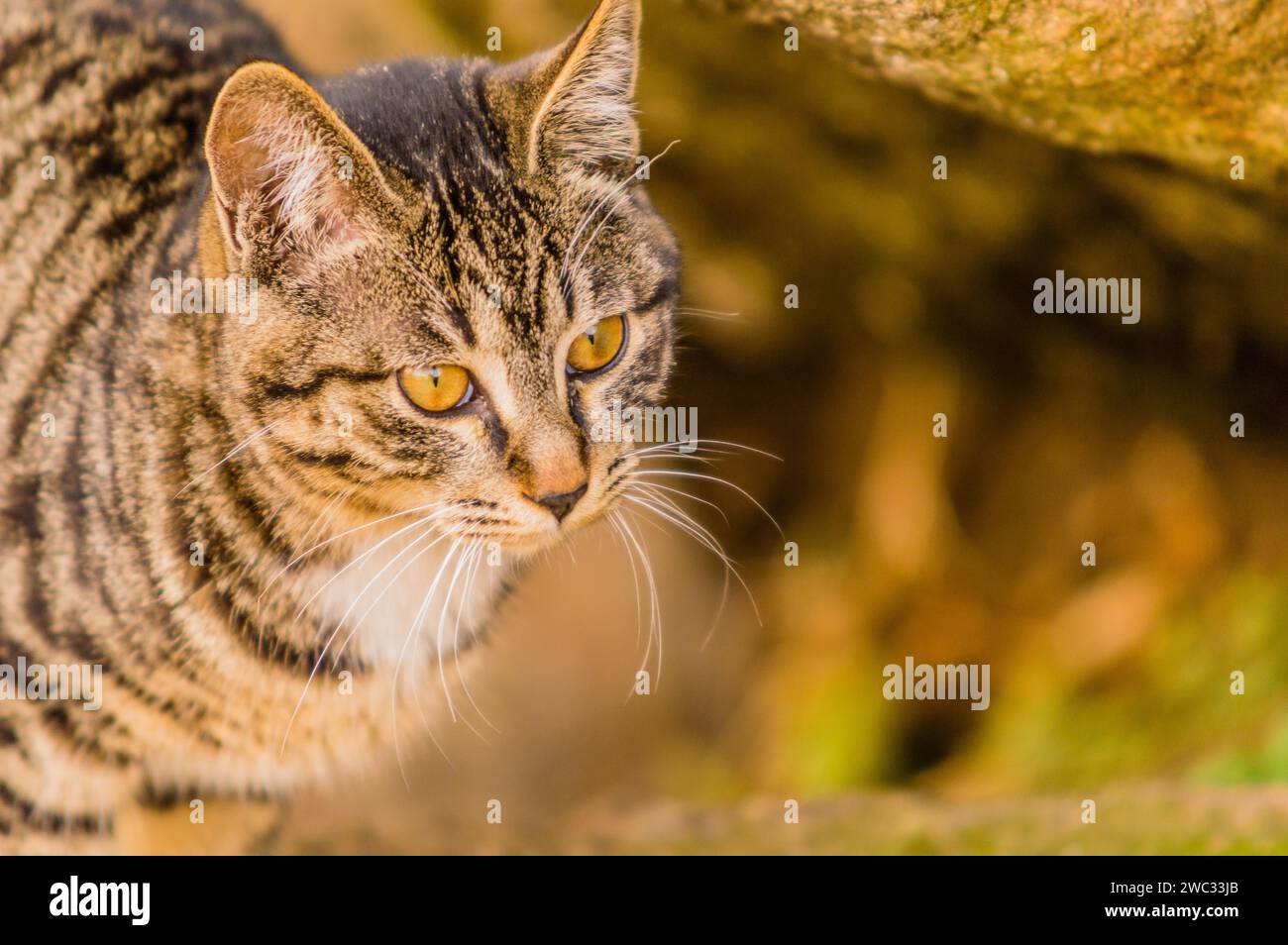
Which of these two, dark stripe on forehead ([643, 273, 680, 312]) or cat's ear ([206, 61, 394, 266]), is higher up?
cat's ear ([206, 61, 394, 266])

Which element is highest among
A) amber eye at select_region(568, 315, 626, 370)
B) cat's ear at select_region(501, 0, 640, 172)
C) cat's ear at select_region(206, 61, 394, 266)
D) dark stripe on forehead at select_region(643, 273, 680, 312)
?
cat's ear at select_region(501, 0, 640, 172)

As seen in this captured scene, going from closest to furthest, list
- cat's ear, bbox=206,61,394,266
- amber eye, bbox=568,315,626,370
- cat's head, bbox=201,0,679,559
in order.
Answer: cat's ear, bbox=206,61,394,266
cat's head, bbox=201,0,679,559
amber eye, bbox=568,315,626,370

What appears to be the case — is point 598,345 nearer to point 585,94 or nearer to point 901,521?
point 585,94

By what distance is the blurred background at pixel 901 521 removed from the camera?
278cm

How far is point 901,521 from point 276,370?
2.67 m

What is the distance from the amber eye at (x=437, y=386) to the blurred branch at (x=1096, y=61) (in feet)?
2.91

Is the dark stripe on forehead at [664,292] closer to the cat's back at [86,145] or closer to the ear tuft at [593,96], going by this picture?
the ear tuft at [593,96]

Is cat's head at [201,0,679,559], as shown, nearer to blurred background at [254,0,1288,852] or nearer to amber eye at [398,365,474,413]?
amber eye at [398,365,474,413]

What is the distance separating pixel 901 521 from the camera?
3.96m

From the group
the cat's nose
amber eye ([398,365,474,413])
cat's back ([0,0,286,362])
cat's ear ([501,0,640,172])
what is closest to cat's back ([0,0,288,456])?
cat's back ([0,0,286,362])

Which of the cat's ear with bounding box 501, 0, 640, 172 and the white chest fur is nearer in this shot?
the cat's ear with bounding box 501, 0, 640, 172

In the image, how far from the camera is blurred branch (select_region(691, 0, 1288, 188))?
180cm

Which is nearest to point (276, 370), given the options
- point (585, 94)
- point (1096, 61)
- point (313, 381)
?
point (313, 381)

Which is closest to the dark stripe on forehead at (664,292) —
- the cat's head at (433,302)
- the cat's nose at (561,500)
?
the cat's head at (433,302)
